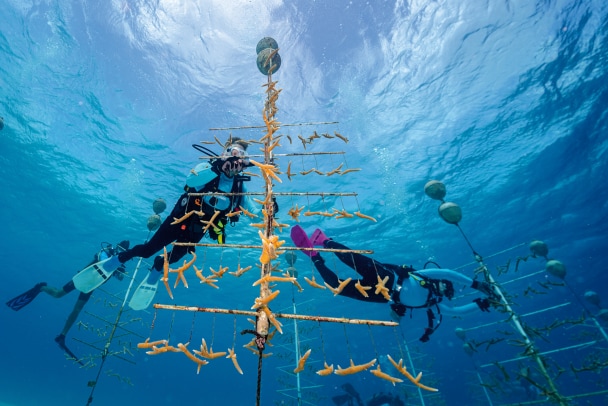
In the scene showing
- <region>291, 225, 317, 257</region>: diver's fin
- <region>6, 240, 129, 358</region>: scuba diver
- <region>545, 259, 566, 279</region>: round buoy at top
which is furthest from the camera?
<region>545, 259, 566, 279</region>: round buoy at top

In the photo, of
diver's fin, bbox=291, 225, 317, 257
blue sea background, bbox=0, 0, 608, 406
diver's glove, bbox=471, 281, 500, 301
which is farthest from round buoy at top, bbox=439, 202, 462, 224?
diver's fin, bbox=291, 225, 317, 257

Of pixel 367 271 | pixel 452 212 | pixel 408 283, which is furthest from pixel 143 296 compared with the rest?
pixel 452 212

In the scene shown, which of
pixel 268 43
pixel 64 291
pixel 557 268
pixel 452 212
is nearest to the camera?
pixel 268 43

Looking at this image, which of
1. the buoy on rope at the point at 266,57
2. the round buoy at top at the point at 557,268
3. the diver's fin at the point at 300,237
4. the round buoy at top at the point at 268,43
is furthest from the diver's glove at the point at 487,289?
the round buoy at top at the point at 268,43

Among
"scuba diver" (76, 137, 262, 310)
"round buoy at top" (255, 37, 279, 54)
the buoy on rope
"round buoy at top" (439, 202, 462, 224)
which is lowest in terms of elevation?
"scuba diver" (76, 137, 262, 310)

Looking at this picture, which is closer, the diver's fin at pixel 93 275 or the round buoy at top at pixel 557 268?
the diver's fin at pixel 93 275

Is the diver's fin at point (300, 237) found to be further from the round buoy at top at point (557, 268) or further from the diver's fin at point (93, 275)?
the round buoy at top at point (557, 268)

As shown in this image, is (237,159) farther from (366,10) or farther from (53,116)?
(53,116)

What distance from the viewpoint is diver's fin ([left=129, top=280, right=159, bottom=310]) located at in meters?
7.92

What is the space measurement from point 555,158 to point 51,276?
58.1 m

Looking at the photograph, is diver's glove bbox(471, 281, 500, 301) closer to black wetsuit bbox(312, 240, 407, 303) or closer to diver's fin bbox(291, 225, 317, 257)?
black wetsuit bbox(312, 240, 407, 303)

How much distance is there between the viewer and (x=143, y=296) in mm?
8070

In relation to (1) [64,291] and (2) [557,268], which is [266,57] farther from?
(2) [557,268]

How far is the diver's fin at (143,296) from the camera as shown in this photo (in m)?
7.92
